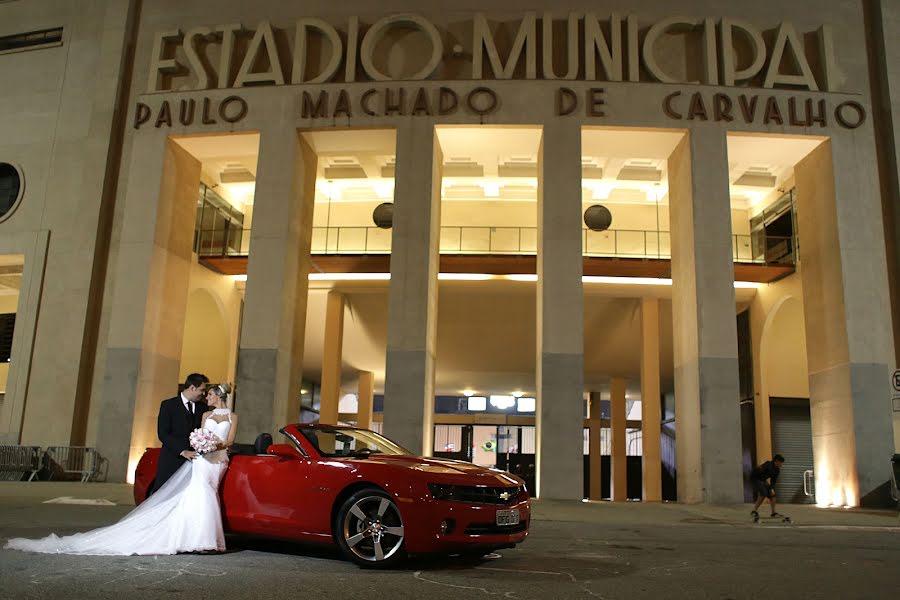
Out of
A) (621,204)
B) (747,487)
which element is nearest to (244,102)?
(621,204)

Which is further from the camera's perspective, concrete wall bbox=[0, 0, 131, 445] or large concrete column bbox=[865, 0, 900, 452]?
concrete wall bbox=[0, 0, 131, 445]

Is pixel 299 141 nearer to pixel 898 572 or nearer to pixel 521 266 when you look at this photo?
pixel 521 266

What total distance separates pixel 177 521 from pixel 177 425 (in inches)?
39.2

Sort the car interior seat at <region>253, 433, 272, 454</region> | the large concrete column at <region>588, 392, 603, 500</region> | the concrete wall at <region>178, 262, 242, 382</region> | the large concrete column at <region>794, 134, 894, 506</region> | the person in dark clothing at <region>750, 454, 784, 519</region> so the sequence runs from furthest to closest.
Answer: the large concrete column at <region>588, 392, 603, 500</region>
the concrete wall at <region>178, 262, 242, 382</region>
the large concrete column at <region>794, 134, 894, 506</region>
the person in dark clothing at <region>750, 454, 784, 519</region>
the car interior seat at <region>253, 433, 272, 454</region>

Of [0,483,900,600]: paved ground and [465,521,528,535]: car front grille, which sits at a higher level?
[465,521,528,535]: car front grille

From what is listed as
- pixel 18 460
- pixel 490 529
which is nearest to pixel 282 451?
pixel 490 529

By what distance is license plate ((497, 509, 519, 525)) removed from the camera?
6578 millimetres

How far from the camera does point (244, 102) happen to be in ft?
64.2


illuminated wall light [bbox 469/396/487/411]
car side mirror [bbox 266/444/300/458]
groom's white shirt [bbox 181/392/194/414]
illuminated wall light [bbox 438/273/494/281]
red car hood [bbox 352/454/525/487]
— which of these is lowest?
red car hood [bbox 352/454/525/487]

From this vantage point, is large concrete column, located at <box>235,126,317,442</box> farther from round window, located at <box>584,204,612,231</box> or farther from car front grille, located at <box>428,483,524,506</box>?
car front grille, located at <box>428,483,524,506</box>

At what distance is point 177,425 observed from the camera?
24.3ft

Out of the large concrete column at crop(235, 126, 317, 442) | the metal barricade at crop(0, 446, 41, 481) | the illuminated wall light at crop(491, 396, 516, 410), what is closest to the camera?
the large concrete column at crop(235, 126, 317, 442)

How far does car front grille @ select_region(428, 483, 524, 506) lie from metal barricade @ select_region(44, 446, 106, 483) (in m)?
14.8

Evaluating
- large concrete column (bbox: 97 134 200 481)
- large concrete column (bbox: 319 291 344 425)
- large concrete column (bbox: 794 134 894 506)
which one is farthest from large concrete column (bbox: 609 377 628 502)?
large concrete column (bbox: 97 134 200 481)
